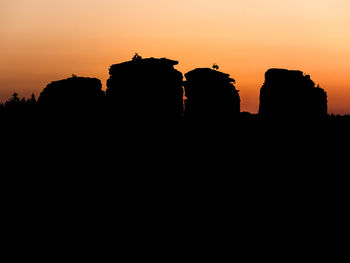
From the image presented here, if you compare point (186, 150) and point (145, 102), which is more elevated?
point (145, 102)

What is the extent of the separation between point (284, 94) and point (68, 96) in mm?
28652

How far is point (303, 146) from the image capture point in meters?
53.6

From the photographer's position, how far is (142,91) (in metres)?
45.8

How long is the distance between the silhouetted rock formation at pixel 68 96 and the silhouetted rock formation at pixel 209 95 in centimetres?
1345

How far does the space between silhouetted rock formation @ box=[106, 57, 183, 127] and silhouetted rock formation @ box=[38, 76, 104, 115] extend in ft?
8.10

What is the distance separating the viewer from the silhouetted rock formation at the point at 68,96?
44312mm

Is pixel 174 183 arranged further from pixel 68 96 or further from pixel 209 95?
pixel 209 95

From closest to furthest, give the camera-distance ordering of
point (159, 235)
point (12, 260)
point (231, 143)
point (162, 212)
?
point (12, 260)
point (159, 235)
point (162, 212)
point (231, 143)

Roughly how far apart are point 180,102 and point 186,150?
5316 millimetres

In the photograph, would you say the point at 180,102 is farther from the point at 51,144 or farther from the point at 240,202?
the point at 240,202

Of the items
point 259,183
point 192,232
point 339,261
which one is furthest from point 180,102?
point 339,261

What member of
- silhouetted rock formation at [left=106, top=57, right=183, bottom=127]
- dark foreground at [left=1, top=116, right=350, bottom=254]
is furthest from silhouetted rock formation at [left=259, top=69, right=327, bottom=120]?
silhouetted rock formation at [left=106, top=57, right=183, bottom=127]

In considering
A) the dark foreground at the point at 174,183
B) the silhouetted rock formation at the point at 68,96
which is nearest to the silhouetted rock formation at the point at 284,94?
the dark foreground at the point at 174,183

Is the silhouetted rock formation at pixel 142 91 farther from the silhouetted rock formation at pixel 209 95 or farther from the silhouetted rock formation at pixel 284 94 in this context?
the silhouetted rock formation at pixel 284 94
